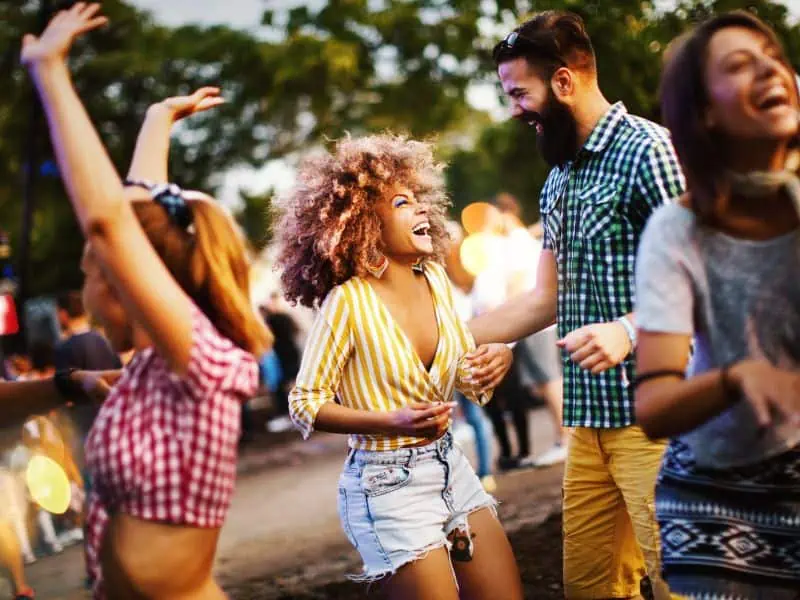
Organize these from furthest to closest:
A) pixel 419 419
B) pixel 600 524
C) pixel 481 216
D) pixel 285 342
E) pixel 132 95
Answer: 1. pixel 132 95
2. pixel 285 342
3. pixel 481 216
4. pixel 600 524
5. pixel 419 419

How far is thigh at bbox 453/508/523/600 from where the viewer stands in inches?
131

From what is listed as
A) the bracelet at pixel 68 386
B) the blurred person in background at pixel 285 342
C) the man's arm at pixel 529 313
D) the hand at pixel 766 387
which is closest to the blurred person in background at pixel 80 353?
the man's arm at pixel 529 313

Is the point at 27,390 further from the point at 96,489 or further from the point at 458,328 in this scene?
the point at 458,328

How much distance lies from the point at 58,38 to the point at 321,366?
4.71 feet

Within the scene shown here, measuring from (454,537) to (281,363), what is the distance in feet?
A: 43.1

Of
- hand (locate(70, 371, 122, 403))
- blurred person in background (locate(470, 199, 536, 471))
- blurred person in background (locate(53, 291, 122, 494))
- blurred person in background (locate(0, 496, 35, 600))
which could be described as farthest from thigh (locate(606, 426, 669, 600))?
blurred person in background (locate(470, 199, 536, 471))

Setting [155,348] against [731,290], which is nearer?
[731,290]

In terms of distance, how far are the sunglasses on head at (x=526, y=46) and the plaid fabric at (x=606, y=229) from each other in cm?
28

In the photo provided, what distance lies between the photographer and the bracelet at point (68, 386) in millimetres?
3006

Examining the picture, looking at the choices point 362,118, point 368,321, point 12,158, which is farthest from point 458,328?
point 12,158

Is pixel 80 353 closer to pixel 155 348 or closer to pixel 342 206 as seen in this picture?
pixel 342 206

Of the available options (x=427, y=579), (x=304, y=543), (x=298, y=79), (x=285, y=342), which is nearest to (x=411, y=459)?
(x=427, y=579)

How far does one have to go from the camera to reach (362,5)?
12.8 m

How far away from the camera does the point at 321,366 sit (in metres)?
3.39
